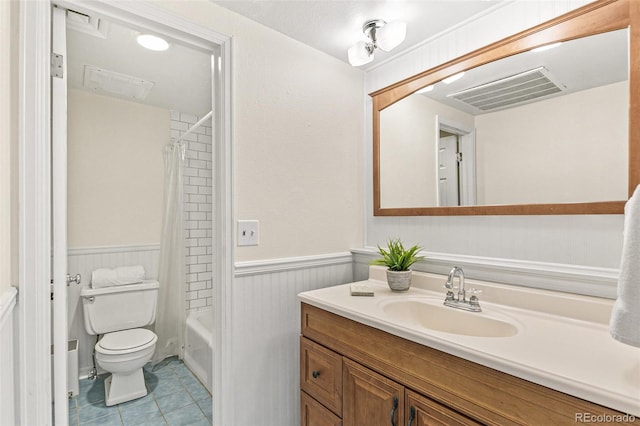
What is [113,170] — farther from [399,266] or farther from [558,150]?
[558,150]

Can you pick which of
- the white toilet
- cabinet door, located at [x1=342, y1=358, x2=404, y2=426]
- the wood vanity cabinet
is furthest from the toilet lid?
cabinet door, located at [x1=342, y1=358, x2=404, y2=426]

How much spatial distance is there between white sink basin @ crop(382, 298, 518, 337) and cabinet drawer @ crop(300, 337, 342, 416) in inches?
12.3

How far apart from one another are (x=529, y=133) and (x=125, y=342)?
276 cm

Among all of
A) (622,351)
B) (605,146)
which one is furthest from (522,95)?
(622,351)

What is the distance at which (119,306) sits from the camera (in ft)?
8.13

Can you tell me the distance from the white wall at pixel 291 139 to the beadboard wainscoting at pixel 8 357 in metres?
0.79

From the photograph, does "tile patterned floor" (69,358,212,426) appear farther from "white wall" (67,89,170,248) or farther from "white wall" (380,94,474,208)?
"white wall" (380,94,474,208)

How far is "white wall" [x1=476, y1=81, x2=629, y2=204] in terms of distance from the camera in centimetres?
113

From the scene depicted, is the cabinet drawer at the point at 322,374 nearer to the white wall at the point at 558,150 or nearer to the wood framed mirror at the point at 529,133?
the wood framed mirror at the point at 529,133

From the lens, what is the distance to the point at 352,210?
2.00 meters

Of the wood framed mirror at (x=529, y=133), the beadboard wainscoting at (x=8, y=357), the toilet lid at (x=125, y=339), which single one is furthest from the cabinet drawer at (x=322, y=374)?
the toilet lid at (x=125, y=339)

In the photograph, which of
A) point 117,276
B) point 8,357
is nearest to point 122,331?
point 117,276

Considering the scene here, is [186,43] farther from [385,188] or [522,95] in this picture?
[522,95]

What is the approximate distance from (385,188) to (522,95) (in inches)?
32.1
